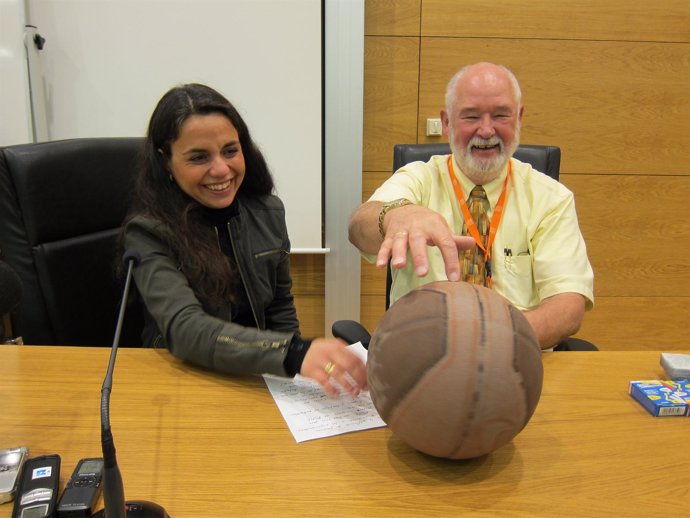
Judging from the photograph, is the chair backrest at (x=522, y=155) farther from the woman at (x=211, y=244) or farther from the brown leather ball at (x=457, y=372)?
the brown leather ball at (x=457, y=372)

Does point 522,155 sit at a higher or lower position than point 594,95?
lower

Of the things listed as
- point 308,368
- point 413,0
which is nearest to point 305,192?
point 413,0

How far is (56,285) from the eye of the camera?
1.43m

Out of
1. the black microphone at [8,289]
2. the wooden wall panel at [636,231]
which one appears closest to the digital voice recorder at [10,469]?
the black microphone at [8,289]

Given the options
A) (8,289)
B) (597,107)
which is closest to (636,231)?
(597,107)

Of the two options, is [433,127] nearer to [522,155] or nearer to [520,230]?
[522,155]

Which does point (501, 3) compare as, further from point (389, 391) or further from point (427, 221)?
point (389, 391)

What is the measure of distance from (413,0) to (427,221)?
6.43 ft

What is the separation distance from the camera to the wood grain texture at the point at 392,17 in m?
2.53

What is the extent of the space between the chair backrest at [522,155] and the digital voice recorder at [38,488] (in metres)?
1.20

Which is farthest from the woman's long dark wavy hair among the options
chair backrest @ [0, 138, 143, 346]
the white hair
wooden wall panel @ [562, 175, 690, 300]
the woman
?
wooden wall panel @ [562, 175, 690, 300]

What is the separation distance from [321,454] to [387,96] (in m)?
2.10

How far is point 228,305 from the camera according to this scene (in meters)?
1.45

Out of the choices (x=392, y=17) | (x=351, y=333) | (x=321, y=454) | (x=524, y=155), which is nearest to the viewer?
(x=321, y=454)
